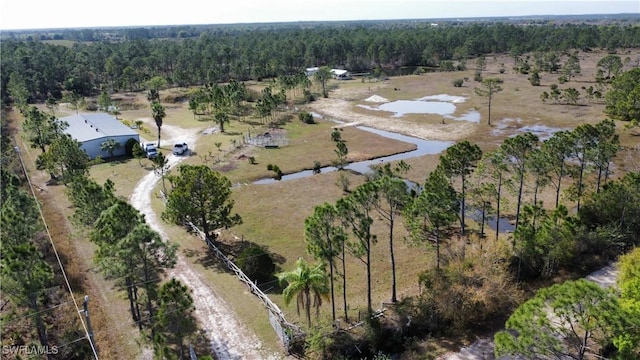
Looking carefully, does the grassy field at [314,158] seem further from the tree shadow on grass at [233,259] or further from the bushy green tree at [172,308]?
the bushy green tree at [172,308]

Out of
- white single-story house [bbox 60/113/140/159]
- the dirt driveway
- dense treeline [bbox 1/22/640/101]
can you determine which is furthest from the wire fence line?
dense treeline [bbox 1/22/640/101]

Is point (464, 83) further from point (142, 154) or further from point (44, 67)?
point (44, 67)

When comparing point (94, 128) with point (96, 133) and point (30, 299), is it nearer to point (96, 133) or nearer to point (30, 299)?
point (96, 133)

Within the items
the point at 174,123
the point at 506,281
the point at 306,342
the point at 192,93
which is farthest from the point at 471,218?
the point at 192,93

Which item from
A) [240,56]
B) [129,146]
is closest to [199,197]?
[129,146]

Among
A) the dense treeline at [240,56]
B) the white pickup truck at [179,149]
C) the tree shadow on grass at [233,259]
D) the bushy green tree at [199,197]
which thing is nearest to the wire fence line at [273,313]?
the tree shadow on grass at [233,259]

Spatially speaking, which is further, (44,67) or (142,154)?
(44,67)
